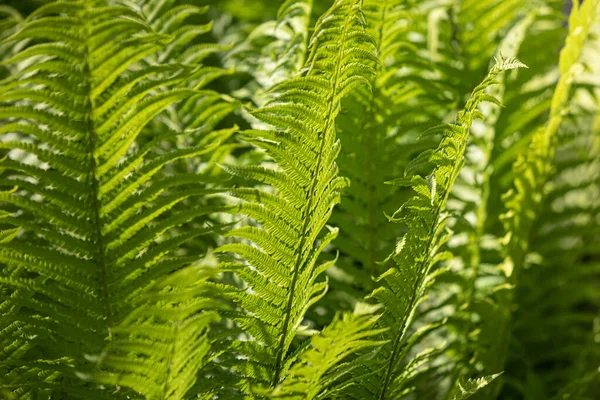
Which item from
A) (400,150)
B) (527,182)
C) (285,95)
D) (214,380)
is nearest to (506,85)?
(527,182)

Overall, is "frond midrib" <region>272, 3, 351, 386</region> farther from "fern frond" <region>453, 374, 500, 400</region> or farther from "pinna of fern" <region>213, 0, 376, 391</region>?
"fern frond" <region>453, 374, 500, 400</region>

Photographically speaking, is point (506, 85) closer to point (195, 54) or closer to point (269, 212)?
point (195, 54)

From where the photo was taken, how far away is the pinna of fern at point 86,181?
21.4 inches

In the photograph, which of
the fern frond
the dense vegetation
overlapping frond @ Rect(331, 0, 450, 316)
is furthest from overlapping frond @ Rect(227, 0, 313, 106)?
the fern frond

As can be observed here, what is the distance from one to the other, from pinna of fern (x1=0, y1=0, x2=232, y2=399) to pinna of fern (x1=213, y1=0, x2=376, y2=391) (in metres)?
0.07

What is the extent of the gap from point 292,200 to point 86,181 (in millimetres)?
218

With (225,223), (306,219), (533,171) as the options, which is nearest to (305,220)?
(306,219)

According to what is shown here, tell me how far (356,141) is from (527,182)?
0.32 metres

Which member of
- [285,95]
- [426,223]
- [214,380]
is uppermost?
[285,95]

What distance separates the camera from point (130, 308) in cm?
62

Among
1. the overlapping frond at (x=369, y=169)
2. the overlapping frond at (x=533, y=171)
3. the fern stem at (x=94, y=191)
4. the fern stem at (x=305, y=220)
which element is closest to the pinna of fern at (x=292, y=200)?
Answer: the fern stem at (x=305, y=220)

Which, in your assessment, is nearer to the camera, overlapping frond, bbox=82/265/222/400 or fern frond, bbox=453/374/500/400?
overlapping frond, bbox=82/265/222/400

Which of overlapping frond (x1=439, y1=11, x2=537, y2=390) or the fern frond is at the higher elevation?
overlapping frond (x1=439, y1=11, x2=537, y2=390)

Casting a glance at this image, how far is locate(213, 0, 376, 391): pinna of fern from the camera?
616mm
